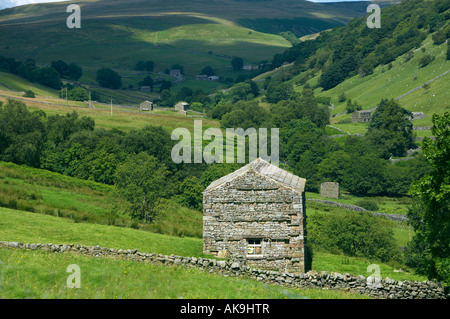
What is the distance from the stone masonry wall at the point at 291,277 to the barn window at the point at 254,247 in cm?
424

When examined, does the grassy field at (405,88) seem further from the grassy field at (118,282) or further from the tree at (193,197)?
the grassy field at (118,282)

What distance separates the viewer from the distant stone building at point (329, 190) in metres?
98.2

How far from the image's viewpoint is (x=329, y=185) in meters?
98.6

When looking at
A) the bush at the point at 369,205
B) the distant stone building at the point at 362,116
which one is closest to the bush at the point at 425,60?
the distant stone building at the point at 362,116

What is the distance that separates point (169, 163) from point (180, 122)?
41306 millimetres

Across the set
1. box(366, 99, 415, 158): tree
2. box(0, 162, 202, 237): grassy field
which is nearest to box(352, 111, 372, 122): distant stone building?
box(366, 99, 415, 158): tree

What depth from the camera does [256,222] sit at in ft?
95.4

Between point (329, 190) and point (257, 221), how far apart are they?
71617mm

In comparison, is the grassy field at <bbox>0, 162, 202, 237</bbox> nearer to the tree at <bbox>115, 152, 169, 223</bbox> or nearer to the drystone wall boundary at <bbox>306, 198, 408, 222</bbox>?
the tree at <bbox>115, 152, 169, 223</bbox>

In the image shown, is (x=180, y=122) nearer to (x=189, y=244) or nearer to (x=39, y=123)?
(x=39, y=123)

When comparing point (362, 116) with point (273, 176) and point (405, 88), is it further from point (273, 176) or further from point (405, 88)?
point (273, 176)

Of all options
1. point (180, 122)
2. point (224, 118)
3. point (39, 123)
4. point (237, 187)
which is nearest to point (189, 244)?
point (237, 187)

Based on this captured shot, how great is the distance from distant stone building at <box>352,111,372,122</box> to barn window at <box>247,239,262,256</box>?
433 feet
